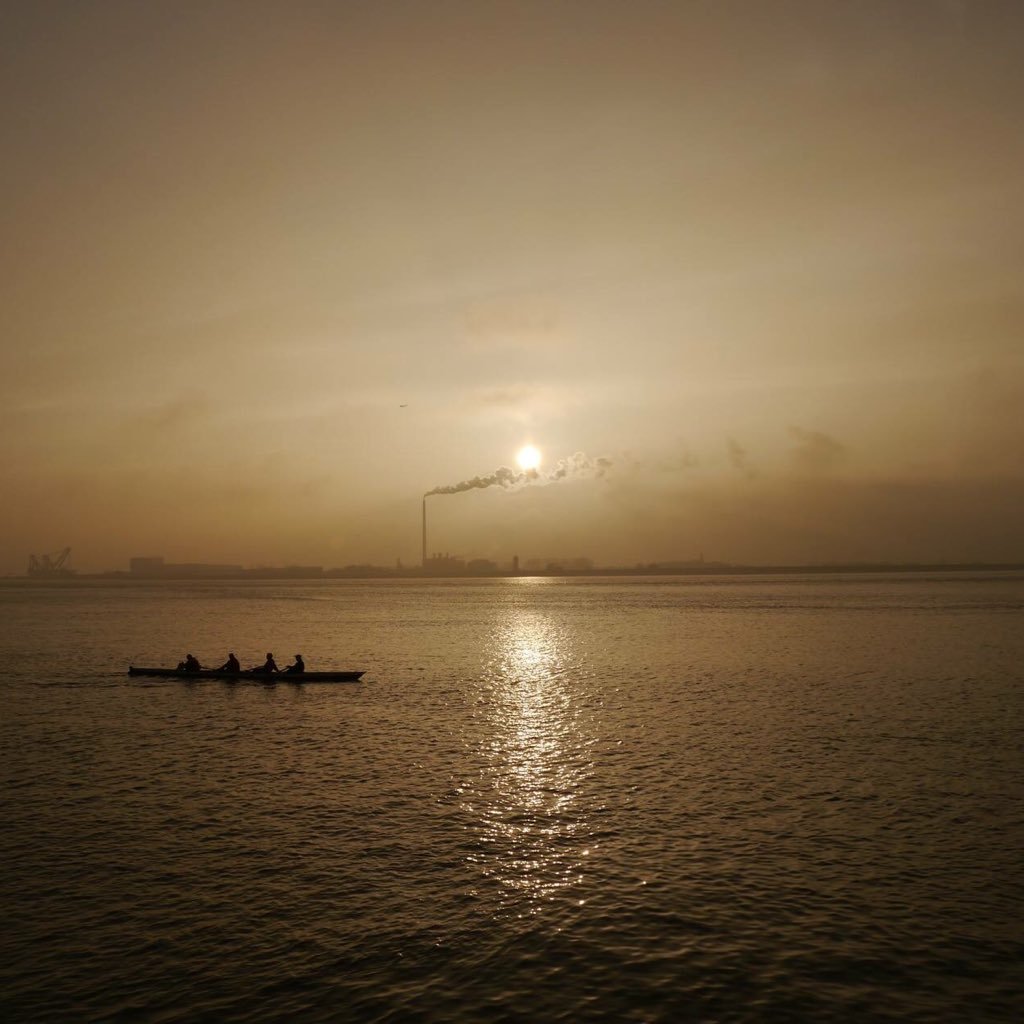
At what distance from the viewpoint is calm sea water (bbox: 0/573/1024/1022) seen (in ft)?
68.7

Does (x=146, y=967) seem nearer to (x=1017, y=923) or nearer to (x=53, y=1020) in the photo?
(x=53, y=1020)

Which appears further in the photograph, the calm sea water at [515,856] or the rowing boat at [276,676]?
the rowing boat at [276,676]

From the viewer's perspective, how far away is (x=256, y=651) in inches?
4274

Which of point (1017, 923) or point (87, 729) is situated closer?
point (1017, 923)

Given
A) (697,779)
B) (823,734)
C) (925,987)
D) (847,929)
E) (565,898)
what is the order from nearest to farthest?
(925,987) < (847,929) < (565,898) < (697,779) < (823,734)

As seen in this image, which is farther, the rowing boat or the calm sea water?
the rowing boat

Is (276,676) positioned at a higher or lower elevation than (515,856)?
higher

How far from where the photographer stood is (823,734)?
168ft

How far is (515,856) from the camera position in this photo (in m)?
30.1

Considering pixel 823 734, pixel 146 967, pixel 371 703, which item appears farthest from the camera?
pixel 371 703

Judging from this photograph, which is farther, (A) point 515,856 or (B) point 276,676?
(B) point 276,676

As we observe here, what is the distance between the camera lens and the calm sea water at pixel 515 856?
20953mm

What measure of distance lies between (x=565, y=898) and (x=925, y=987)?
→ 10403mm

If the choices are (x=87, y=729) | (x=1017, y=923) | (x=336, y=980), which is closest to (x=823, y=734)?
(x=1017, y=923)
